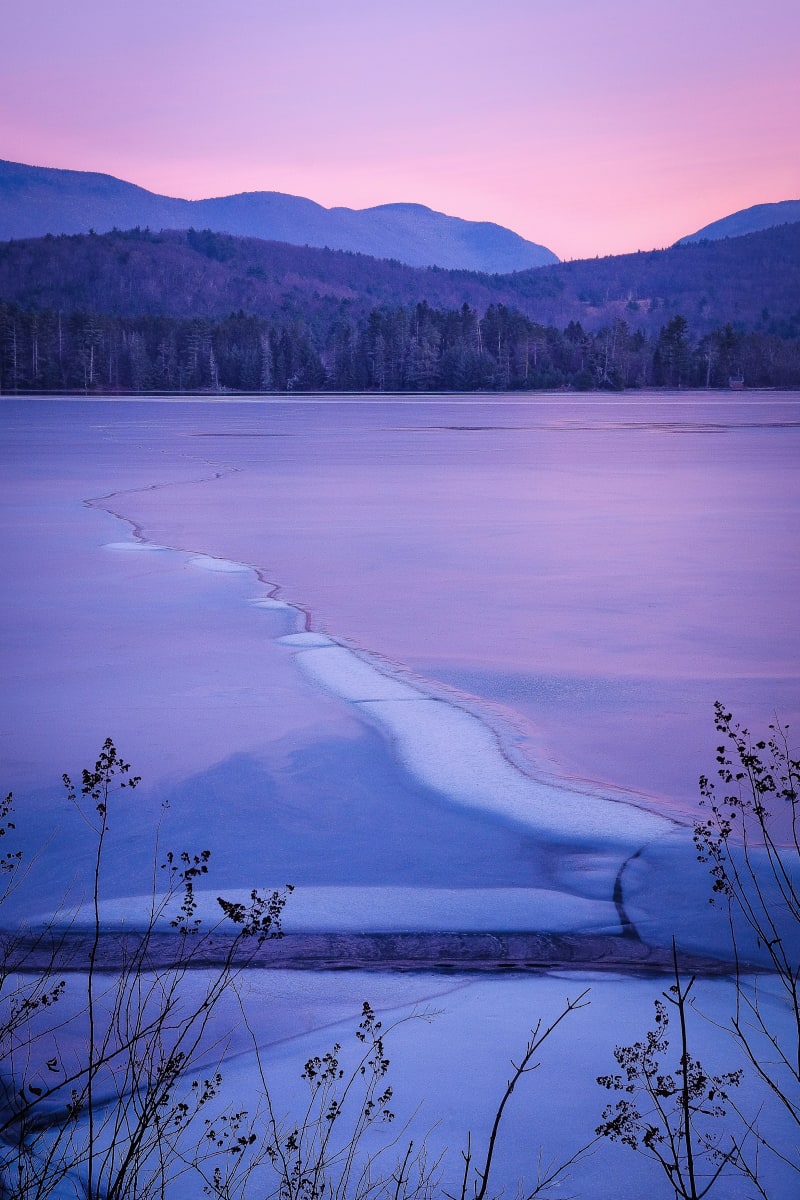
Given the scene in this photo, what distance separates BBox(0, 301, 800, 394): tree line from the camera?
11338 cm

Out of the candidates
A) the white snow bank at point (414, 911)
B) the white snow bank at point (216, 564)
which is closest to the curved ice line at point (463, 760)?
the white snow bank at point (414, 911)

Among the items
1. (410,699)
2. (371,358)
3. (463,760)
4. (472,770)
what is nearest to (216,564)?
(410,699)

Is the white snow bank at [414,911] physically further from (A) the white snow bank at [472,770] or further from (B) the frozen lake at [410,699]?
(A) the white snow bank at [472,770]

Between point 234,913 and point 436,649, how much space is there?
4.97 meters

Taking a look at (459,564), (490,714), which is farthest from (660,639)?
(459,564)

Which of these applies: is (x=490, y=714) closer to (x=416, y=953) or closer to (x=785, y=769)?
(x=785, y=769)

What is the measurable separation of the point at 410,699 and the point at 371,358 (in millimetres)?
118333

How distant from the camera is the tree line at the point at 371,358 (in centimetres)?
11338

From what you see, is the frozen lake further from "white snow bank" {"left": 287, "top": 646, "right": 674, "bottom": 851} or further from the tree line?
the tree line

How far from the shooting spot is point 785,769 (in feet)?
15.1

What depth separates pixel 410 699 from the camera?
5840 mm

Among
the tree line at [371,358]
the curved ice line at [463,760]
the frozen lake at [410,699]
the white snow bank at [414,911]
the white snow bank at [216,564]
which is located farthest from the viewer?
the tree line at [371,358]

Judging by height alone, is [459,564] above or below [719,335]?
below

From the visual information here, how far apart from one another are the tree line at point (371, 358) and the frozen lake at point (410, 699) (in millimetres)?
102205
